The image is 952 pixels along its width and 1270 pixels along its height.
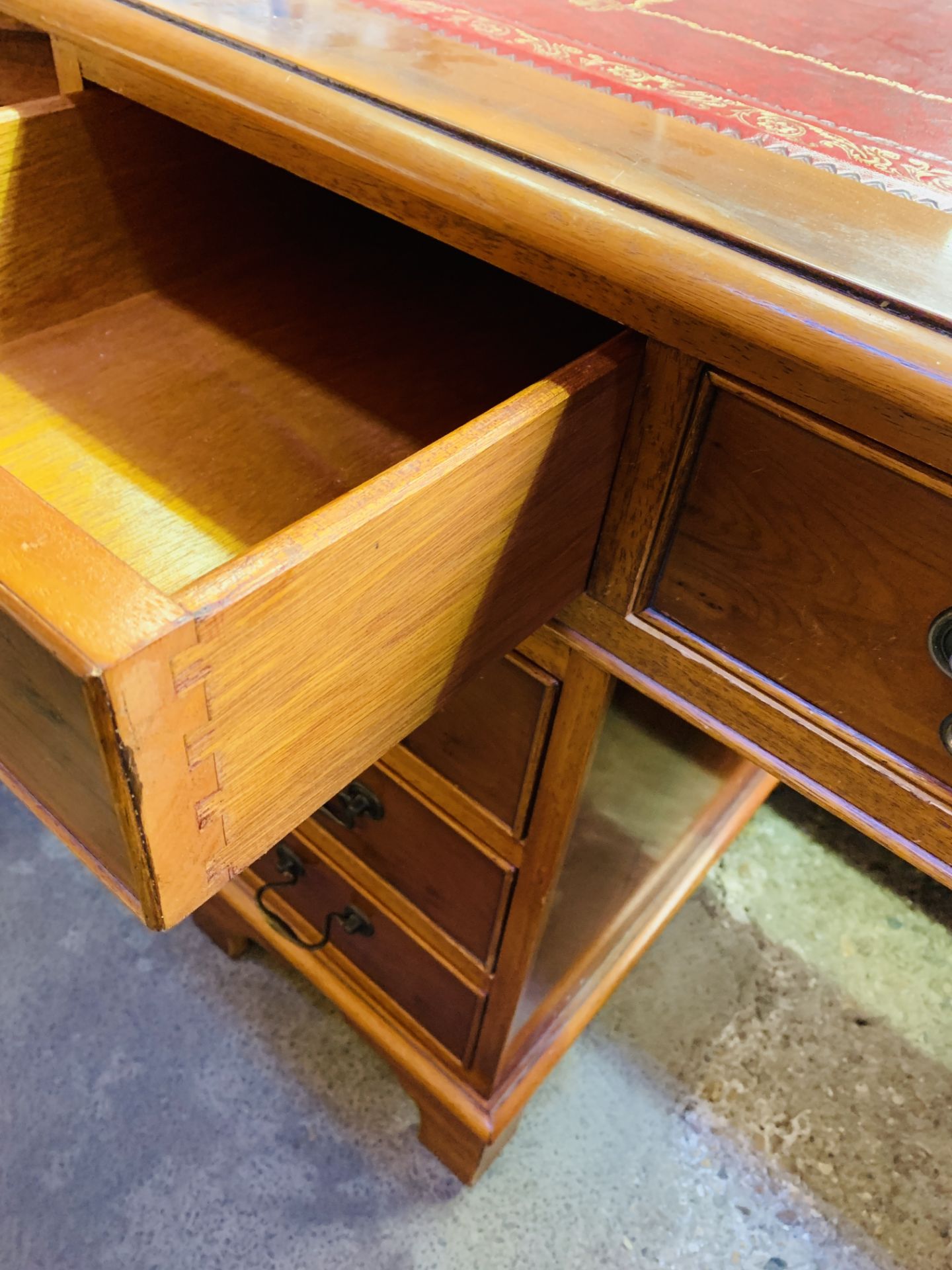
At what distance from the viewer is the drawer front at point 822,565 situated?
352mm

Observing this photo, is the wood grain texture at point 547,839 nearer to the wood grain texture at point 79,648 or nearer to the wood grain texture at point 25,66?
the wood grain texture at point 79,648

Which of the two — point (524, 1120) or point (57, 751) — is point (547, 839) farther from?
point (524, 1120)

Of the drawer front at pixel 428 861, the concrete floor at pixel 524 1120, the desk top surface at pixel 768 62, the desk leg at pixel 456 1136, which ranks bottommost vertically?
the concrete floor at pixel 524 1120

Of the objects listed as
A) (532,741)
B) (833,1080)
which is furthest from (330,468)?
(833,1080)

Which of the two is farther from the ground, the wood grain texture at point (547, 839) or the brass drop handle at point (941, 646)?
the brass drop handle at point (941, 646)

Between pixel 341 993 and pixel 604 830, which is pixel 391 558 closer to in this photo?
pixel 604 830

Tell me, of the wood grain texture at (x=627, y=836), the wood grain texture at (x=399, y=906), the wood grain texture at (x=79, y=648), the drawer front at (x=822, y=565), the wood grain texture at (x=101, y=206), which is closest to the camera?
the wood grain texture at (x=79, y=648)

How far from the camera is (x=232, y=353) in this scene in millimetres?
541

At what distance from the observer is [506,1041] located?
786 mm

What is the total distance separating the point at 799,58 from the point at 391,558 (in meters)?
0.39

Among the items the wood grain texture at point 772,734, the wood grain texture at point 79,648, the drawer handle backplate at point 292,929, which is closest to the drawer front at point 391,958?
the drawer handle backplate at point 292,929

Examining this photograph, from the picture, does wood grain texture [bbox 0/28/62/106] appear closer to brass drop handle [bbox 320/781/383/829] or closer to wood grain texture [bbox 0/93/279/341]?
wood grain texture [bbox 0/93/279/341]

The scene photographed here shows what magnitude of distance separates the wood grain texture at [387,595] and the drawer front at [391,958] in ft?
1.49

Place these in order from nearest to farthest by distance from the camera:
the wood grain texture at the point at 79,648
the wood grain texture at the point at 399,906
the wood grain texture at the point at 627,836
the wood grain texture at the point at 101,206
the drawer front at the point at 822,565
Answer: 1. the wood grain texture at the point at 79,648
2. the drawer front at the point at 822,565
3. the wood grain texture at the point at 101,206
4. the wood grain texture at the point at 627,836
5. the wood grain texture at the point at 399,906
